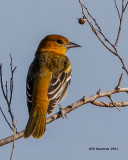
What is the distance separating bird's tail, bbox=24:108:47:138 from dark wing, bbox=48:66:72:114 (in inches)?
7.0

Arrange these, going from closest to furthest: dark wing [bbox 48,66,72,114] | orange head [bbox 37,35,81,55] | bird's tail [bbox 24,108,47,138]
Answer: bird's tail [bbox 24,108,47,138] → dark wing [bbox 48,66,72,114] → orange head [bbox 37,35,81,55]

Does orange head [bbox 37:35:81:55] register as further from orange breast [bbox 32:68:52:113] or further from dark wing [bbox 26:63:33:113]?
orange breast [bbox 32:68:52:113]

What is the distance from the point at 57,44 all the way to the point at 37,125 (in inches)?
102

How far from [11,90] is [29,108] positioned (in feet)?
3.11

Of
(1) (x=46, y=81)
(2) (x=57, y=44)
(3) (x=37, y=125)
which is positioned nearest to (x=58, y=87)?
(1) (x=46, y=81)

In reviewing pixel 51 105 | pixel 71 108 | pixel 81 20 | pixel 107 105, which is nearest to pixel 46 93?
pixel 51 105

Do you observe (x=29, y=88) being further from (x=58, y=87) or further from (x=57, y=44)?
(x=57, y=44)

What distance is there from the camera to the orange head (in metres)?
7.93

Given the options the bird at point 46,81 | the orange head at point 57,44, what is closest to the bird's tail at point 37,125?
the bird at point 46,81

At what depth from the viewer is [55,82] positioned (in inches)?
253

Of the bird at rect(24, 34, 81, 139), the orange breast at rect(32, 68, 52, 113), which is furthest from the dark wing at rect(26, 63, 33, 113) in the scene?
the orange breast at rect(32, 68, 52, 113)

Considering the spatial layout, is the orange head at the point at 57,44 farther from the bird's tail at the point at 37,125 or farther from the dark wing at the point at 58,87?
the bird's tail at the point at 37,125

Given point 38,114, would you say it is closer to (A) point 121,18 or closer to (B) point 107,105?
(B) point 107,105

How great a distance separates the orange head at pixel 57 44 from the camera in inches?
312
